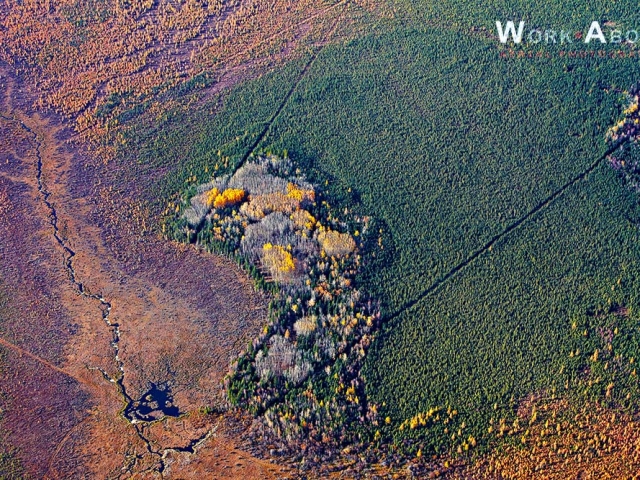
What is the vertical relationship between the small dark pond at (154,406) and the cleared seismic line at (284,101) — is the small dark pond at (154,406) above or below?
below

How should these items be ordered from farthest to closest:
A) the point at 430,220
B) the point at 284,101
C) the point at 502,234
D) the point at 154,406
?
1. the point at 284,101
2. the point at 430,220
3. the point at 502,234
4. the point at 154,406

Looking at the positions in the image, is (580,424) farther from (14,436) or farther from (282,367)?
(14,436)

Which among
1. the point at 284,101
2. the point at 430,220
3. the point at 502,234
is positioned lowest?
the point at 502,234

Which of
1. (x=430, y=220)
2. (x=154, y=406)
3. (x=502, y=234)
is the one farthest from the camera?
(x=430, y=220)

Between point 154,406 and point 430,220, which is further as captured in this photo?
point 430,220

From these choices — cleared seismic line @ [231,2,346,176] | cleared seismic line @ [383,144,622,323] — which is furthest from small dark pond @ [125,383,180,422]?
cleared seismic line @ [231,2,346,176]

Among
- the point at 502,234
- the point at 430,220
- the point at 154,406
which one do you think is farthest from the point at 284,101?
the point at 154,406

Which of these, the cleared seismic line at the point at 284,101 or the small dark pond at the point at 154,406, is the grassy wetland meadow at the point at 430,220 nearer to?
the cleared seismic line at the point at 284,101

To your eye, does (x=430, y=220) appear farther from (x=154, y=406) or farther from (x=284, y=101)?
(x=154, y=406)

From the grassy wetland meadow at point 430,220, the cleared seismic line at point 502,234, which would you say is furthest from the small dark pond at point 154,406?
the cleared seismic line at point 502,234
